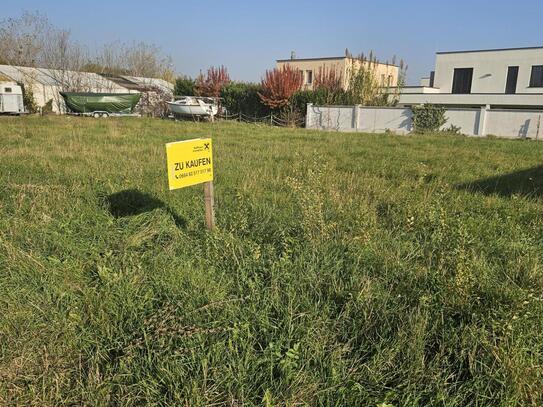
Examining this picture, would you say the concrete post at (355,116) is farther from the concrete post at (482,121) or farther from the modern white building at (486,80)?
the modern white building at (486,80)

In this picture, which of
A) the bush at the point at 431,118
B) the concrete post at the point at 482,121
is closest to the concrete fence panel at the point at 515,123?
the concrete post at the point at 482,121

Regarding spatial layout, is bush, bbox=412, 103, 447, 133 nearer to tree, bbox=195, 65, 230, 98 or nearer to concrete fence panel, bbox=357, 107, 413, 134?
concrete fence panel, bbox=357, 107, 413, 134

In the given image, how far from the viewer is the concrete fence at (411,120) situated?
22281 mm

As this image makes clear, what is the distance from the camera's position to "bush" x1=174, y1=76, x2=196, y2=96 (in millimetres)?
35594

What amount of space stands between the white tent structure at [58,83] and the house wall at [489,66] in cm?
2361

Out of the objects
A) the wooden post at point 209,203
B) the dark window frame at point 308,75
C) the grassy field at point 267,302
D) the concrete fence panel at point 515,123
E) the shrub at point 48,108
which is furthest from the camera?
the dark window frame at point 308,75

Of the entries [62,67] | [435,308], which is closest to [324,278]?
[435,308]

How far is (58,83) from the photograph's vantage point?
34.3m

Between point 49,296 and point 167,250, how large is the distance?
1114 mm

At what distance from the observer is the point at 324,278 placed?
3.40 m

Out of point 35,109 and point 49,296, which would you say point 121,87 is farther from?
point 49,296

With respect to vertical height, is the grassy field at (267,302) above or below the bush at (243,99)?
below

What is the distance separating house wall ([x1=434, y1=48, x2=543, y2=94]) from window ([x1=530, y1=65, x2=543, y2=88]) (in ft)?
0.79

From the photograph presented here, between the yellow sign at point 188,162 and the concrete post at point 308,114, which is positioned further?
the concrete post at point 308,114
